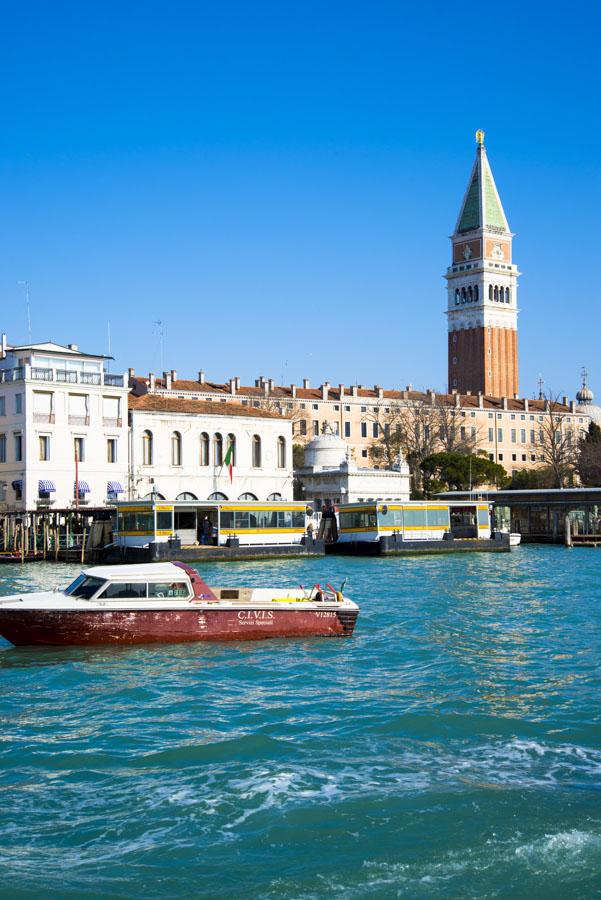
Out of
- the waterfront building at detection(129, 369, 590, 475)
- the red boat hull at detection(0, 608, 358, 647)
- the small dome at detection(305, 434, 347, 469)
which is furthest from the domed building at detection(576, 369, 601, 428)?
the red boat hull at detection(0, 608, 358, 647)

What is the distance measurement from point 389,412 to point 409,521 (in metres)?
45.3

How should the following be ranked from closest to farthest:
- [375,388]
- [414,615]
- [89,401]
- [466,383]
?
[414,615]
[89,401]
[375,388]
[466,383]

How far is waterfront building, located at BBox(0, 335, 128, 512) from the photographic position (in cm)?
4941

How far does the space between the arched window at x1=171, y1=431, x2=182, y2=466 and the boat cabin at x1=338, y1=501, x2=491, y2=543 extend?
362 inches

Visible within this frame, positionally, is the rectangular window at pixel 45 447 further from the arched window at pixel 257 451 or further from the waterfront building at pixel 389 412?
the waterfront building at pixel 389 412

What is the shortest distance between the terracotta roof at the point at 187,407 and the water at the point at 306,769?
3599 cm

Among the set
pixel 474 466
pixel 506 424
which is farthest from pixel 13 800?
pixel 506 424

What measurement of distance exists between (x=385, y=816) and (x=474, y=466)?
63529mm

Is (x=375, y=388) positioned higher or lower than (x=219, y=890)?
higher

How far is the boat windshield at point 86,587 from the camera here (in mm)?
18797

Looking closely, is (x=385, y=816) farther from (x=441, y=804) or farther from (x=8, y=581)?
(x=8, y=581)

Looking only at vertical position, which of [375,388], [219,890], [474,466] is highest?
[375,388]

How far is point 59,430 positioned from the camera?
50.3 m

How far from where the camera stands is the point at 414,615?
78.0 feet
